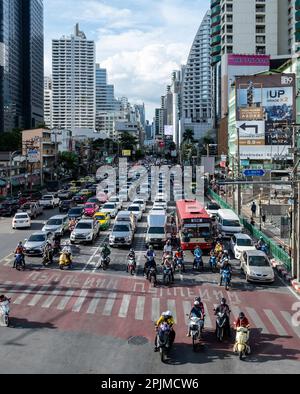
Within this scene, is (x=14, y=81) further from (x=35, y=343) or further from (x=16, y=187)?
(x=35, y=343)

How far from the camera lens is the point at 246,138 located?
2889 inches

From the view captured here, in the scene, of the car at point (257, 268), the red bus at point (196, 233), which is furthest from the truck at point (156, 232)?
the car at point (257, 268)

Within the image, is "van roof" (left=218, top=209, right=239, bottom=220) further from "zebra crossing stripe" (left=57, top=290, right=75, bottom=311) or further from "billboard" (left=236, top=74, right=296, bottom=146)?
"billboard" (left=236, top=74, right=296, bottom=146)

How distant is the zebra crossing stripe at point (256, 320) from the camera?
1770 centimetres

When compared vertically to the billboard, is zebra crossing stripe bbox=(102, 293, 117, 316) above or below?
below

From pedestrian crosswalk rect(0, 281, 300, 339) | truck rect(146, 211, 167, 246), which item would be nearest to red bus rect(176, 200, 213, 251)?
truck rect(146, 211, 167, 246)

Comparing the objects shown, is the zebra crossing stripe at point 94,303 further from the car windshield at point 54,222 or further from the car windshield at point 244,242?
the car windshield at point 54,222

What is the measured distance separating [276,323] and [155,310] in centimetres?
469

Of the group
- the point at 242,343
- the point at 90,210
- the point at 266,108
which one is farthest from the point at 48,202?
the point at 242,343

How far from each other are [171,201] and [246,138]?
17.6 meters

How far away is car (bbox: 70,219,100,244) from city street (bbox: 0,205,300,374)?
5.42 metres

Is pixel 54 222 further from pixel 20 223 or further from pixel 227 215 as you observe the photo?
pixel 227 215

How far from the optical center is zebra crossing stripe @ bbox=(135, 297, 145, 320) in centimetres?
1906
